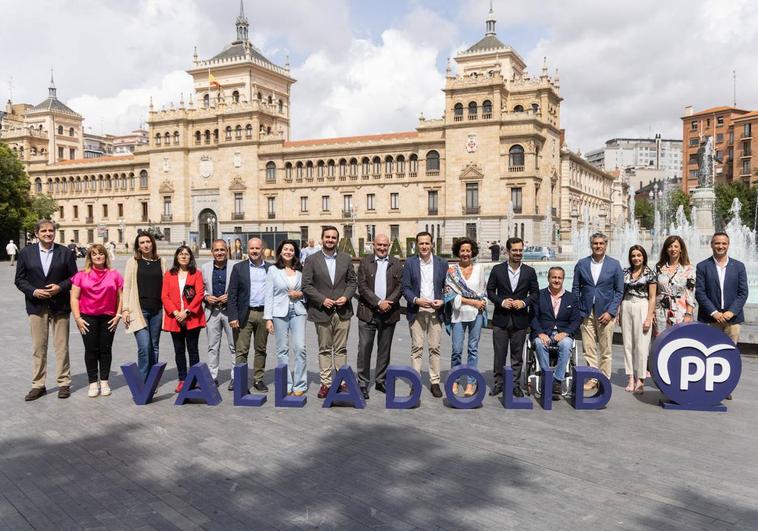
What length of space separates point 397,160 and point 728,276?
4690 cm

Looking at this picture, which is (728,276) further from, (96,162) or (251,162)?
(96,162)

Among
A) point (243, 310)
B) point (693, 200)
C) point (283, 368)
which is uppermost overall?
point (693, 200)

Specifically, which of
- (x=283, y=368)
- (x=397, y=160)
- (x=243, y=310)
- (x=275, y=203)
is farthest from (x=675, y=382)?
(x=275, y=203)

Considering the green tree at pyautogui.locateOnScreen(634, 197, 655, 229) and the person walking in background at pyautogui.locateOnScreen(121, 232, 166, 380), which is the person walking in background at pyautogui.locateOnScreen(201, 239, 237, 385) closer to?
the person walking in background at pyautogui.locateOnScreen(121, 232, 166, 380)

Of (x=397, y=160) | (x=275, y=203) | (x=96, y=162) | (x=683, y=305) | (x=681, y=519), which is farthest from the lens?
(x=96, y=162)

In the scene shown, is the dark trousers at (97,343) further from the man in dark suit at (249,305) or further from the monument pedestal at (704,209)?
the monument pedestal at (704,209)

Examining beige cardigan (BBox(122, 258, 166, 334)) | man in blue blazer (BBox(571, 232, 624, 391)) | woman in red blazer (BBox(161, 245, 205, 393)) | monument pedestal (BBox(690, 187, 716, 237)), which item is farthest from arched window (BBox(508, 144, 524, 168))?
beige cardigan (BBox(122, 258, 166, 334))

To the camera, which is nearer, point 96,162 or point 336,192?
point 336,192

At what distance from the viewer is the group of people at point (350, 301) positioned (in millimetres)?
7359

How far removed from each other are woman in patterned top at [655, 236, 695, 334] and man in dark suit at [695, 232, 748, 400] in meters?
0.11

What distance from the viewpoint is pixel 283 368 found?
7238 mm

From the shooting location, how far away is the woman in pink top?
24.0 feet

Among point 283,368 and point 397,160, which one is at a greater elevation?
point 397,160

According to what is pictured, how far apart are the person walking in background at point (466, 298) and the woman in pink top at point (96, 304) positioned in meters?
4.10
